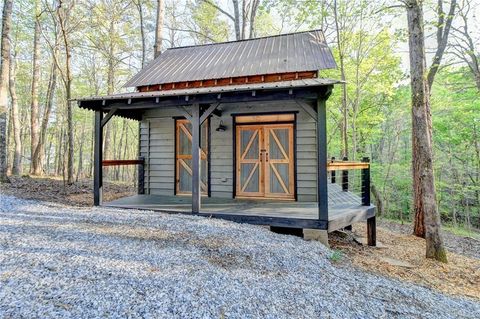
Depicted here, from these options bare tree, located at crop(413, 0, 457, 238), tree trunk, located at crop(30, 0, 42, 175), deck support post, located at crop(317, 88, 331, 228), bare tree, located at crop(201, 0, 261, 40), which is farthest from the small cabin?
tree trunk, located at crop(30, 0, 42, 175)

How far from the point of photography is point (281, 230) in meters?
4.79

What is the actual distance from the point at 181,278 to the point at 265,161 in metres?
4.32

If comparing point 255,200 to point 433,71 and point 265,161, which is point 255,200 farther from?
point 433,71

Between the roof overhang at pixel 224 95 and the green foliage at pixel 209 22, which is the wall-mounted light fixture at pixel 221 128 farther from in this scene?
the green foliage at pixel 209 22

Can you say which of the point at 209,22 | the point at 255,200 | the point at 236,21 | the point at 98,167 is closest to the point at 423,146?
the point at 255,200

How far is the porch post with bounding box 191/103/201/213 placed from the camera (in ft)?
17.1

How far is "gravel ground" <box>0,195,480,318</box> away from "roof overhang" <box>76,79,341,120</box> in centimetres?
240

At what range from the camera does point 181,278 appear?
2.59 meters

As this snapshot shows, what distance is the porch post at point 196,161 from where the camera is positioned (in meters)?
5.22

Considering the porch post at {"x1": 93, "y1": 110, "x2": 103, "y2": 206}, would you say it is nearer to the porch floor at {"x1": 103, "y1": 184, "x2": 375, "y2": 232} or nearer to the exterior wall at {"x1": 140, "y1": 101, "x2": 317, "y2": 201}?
the porch floor at {"x1": 103, "y1": 184, "x2": 375, "y2": 232}

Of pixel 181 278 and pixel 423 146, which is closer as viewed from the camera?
pixel 181 278

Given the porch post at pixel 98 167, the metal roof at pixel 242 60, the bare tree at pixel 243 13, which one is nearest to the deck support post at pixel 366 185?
the metal roof at pixel 242 60

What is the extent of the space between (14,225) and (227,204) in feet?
11.9

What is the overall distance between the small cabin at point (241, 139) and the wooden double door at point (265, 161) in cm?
2
